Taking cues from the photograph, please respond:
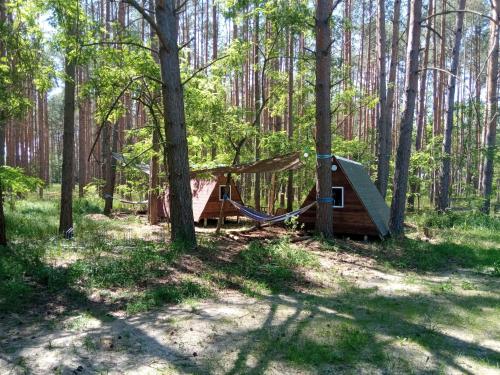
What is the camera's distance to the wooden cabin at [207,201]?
43.4 ft

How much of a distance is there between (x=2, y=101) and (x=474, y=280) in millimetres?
8327

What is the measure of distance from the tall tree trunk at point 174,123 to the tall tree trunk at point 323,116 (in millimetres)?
3252

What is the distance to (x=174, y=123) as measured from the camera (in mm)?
7512

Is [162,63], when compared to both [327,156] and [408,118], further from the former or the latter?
[408,118]

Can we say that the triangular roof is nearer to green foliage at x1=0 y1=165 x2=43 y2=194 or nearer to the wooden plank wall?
the wooden plank wall

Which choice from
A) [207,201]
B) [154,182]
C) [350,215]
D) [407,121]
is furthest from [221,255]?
[207,201]

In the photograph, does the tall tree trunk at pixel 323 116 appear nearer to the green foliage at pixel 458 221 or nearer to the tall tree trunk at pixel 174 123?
the tall tree trunk at pixel 174 123

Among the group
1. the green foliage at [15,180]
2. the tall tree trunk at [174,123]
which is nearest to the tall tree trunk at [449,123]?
the tall tree trunk at [174,123]

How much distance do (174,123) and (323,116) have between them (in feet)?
11.7

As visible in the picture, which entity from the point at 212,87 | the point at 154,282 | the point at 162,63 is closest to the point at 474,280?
the point at 154,282

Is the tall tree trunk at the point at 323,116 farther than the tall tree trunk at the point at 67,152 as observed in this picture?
Yes

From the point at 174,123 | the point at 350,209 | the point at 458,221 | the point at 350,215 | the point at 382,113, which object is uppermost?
the point at 382,113

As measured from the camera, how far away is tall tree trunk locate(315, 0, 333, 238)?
9.18m

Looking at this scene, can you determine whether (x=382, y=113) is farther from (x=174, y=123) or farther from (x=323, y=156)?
(x=174, y=123)
